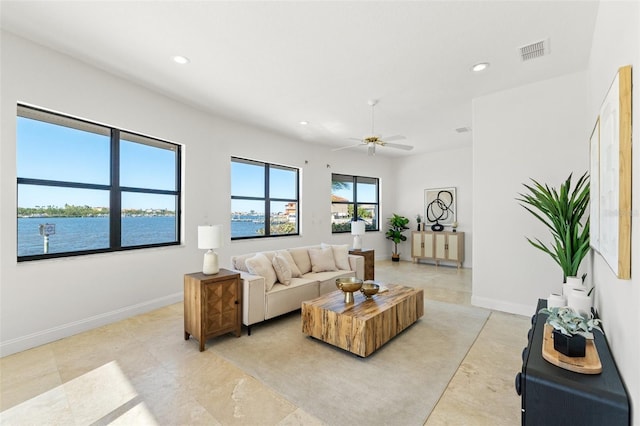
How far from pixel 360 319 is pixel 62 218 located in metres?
3.47

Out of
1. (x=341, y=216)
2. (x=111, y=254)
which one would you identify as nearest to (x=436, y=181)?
(x=341, y=216)

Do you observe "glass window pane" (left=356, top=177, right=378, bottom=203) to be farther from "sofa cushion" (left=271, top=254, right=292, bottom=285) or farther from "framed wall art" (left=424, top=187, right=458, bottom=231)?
"sofa cushion" (left=271, top=254, right=292, bottom=285)

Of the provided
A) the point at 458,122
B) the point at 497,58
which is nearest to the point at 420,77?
the point at 497,58

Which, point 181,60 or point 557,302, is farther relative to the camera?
point 181,60

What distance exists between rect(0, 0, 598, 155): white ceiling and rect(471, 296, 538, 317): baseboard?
288 cm

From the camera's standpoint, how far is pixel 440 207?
305 inches

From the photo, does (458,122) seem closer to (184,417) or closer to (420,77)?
(420,77)

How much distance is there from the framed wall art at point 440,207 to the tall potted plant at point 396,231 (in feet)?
2.04

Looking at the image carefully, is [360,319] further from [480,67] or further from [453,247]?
[453,247]

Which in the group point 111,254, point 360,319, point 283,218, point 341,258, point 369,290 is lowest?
point 360,319

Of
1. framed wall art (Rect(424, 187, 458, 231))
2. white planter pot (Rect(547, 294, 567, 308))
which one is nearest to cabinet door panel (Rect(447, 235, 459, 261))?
framed wall art (Rect(424, 187, 458, 231))

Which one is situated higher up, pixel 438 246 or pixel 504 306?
pixel 438 246

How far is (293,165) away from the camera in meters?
6.34

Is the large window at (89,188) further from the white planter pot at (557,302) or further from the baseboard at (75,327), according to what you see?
the white planter pot at (557,302)
